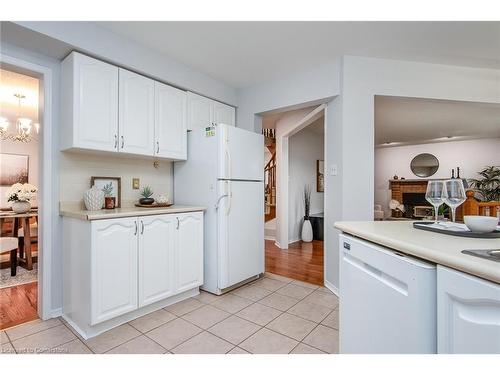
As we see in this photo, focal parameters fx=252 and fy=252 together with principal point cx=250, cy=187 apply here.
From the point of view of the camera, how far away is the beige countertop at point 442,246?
631 millimetres

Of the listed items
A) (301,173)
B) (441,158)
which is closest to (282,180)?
(301,173)

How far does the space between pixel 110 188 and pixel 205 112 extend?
136 cm

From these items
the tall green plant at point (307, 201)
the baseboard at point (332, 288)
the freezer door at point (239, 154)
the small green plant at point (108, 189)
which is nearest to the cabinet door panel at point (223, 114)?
the freezer door at point (239, 154)

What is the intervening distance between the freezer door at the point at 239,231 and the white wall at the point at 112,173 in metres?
0.80

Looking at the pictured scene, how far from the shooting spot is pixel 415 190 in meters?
7.12

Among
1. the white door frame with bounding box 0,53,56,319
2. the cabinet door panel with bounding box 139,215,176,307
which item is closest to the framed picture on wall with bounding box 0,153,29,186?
the white door frame with bounding box 0,53,56,319

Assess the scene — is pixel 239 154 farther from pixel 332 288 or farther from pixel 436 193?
pixel 436 193

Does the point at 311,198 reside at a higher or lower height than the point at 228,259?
higher

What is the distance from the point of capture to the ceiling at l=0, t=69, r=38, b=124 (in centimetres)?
289

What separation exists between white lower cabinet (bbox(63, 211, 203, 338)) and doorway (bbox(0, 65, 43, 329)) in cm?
60

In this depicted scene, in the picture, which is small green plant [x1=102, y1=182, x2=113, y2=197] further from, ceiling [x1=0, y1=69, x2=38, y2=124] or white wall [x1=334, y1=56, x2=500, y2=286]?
white wall [x1=334, y1=56, x2=500, y2=286]

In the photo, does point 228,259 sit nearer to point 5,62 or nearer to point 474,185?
point 5,62
